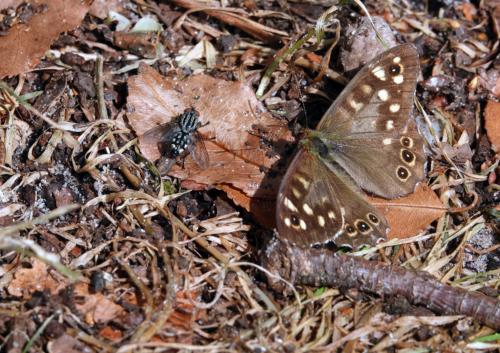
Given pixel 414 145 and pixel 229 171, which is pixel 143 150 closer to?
pixel 229 171

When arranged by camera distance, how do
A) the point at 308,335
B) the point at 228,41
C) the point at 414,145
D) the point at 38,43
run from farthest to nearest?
the point at 228,41 → the point at 38,43 → the point at 414,145 → the point at 308,335

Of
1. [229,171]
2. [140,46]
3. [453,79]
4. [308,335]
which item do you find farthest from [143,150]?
[453,79]

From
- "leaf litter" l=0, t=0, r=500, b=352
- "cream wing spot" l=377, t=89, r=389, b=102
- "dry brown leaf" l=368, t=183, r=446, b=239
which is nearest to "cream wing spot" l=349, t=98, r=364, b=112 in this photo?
"cream wing spot" l=377, t=89, r=389, b=102

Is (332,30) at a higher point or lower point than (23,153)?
higher

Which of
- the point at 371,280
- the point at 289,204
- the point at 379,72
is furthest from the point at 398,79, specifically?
the point at 371,280

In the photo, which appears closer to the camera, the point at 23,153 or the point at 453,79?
the point at 23,153

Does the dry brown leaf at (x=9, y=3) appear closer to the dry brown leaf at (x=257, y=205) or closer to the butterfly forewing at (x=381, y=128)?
the dry brown leaf at (x=257, y=205)
